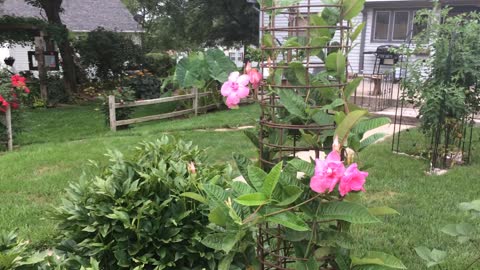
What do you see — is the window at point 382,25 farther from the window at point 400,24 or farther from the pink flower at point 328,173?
the pink flower at point 328,173

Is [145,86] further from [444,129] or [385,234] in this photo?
[385,234]

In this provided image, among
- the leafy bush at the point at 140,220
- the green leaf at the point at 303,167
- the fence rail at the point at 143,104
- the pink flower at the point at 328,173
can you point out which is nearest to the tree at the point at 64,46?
the fence rail at the point at 143,104

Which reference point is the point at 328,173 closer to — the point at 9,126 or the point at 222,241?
the point at 222,241

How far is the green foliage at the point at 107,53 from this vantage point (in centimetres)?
1620

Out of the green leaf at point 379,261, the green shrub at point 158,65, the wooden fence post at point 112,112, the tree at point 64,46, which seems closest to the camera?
the green leaf at point 379,261

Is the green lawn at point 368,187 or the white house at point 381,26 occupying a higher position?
the white house at point 381,26

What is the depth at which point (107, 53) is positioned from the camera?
16.3 m

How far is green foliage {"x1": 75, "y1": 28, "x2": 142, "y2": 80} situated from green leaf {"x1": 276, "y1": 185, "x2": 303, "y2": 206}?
15.7m

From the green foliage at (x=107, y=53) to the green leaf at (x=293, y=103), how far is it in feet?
50.9

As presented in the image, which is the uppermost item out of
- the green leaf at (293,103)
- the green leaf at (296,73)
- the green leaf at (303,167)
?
the green leaf at (296,73)

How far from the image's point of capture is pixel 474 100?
5.83m

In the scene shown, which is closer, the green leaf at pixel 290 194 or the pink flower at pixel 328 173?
the pink flower at pixel 328 173

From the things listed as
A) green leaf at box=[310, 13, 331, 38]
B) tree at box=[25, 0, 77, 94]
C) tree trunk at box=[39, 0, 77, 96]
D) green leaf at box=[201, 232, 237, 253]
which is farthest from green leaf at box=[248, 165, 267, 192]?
tree trunk at box=[39, 0, 77, 96]

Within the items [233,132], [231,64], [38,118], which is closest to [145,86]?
[38,118]
